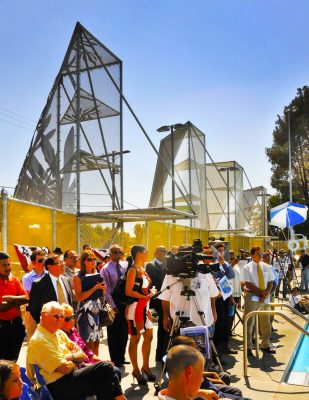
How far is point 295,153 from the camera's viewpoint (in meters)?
44.9

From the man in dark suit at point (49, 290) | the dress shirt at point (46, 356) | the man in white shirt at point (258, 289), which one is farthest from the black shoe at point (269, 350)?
the dress shirt at point (46, 356)

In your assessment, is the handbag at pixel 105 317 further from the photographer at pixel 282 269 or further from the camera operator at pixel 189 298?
the photographer at pixel 282 269

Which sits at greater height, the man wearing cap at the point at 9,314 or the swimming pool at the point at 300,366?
the man wearing cap at the point at 9,314

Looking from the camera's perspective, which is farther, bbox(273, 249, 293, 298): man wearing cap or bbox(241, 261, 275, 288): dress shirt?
bbox(273, 249, 293, 298): man wearing cap

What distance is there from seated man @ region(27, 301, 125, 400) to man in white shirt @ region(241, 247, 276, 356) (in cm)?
430

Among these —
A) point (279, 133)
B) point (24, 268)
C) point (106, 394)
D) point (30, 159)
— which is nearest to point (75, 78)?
point (30, 159)

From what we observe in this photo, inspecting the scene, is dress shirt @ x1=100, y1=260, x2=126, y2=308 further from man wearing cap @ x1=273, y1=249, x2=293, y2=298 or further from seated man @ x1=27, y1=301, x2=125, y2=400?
man wearing cap @ x1=273, y1=249, x2=293, y2=298

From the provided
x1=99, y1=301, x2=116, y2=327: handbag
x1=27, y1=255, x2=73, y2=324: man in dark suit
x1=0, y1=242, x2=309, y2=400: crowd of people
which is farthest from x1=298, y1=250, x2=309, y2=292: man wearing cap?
x1=27, y1=255, x2=73, y2=324: man in dark suit

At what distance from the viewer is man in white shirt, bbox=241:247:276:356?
8008mm

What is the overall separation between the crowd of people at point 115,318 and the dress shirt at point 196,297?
0.01 metres

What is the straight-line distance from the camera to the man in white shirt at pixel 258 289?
8.01 m

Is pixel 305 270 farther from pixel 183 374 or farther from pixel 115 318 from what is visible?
pixel 183 374

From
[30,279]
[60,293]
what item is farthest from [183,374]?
[30,279]

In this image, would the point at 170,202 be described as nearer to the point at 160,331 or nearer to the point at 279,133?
the point at 160,331
